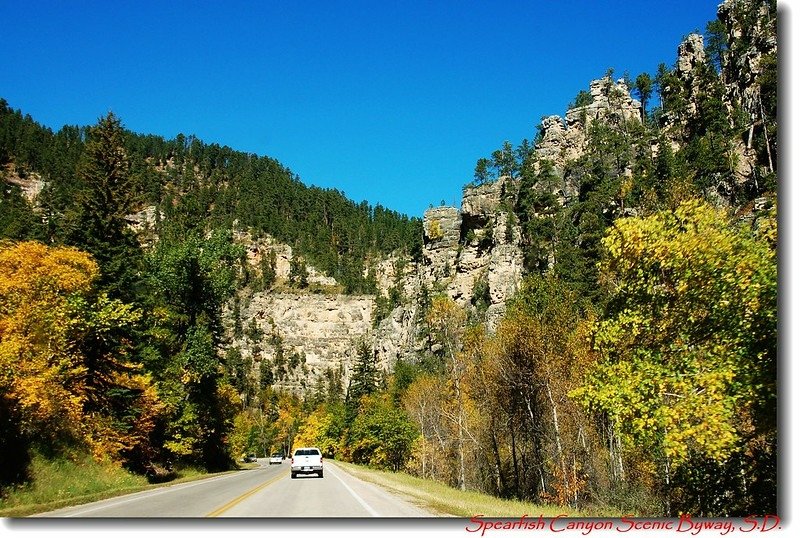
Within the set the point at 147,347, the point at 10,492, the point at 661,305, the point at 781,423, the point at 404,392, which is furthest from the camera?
the point at 404,392

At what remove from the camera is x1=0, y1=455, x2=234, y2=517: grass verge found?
1593 centimetres

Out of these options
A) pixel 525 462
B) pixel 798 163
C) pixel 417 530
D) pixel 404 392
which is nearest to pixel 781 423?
pixel 798 163

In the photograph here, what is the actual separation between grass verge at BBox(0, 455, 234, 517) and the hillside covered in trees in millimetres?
729

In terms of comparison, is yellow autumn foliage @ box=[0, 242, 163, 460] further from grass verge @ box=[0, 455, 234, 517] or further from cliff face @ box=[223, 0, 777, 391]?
cliff face @ box=[223, 0, 777, 391]

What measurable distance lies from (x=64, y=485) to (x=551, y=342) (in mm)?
23091

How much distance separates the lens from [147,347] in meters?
34.1

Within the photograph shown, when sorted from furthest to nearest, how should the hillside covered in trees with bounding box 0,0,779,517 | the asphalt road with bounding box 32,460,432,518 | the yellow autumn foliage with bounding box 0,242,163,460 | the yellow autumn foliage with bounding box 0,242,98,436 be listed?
1. the yellow autumn foliage with bounding box 0,242,163,460
2. the yellow autumn foliage with bounding box 0,242,98,436
3. the asphalt road with bounding box 32,460,432,518
4. the hillside covered in trees with bounding box 0,0,779,517

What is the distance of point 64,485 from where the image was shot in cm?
2038

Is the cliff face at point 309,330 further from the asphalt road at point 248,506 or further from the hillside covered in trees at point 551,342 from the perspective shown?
the asphalt road at point 248,506

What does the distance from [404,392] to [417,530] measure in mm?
63858

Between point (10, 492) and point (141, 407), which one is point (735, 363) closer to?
point (10, 492)

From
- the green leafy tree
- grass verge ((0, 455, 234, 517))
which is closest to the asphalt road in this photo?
grass verge ((0, 455, 234, 517))

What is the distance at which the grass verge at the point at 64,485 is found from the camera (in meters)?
15.9

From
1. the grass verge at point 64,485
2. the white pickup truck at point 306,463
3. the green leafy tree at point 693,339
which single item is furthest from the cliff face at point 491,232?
the grass verge at point 64,485
